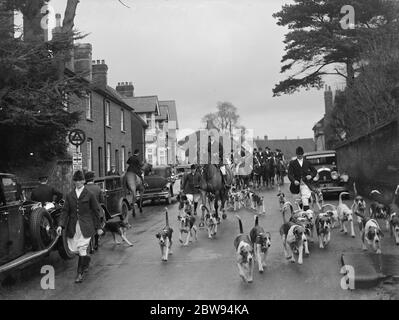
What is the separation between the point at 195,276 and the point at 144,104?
1965 inches

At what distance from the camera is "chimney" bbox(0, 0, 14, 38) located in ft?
49.5

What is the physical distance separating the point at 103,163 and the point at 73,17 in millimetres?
13538

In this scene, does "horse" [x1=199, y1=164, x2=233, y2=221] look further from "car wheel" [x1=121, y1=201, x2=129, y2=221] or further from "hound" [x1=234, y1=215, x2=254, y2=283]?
"hound" [x1=234, y1=215, x2=254, y2=283]

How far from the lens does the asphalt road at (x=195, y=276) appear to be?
730cm

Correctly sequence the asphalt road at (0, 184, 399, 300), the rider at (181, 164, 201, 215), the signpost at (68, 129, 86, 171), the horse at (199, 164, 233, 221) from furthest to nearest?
the signpost at (68, 129, 86, 171), the rider at (181, 164, 201, 215), the horse at (199, 164, 233, 221), the asphalt road at (0, 184, 399, 300)

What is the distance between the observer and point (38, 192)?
11.1 meters

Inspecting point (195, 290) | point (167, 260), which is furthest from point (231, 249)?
point (195, 290)

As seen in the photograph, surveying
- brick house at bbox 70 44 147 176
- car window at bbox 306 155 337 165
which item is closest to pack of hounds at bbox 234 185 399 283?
car window at bbox 306 155 337 165

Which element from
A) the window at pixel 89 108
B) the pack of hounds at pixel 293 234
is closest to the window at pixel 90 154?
the window at pixel 89 108

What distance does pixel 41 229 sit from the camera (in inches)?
367

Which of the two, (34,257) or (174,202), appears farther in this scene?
(174,202)

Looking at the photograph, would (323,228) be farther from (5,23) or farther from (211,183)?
(5,23)
